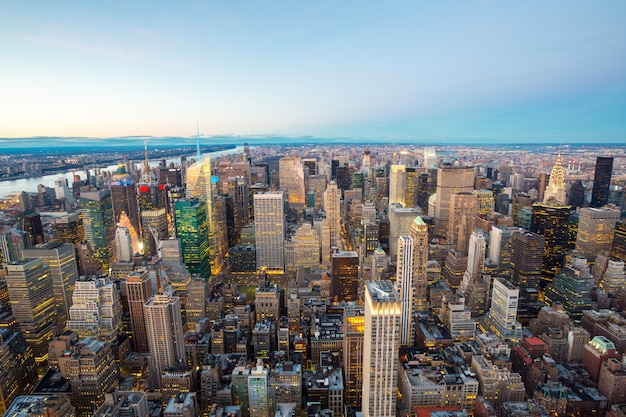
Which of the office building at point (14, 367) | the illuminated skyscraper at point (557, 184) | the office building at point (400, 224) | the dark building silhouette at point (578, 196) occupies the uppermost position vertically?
the illuminated skyscraper at point (557, 184)

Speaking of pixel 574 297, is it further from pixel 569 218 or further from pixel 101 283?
pixel 101 283

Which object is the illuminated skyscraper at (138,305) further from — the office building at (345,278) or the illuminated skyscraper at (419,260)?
the illuminated skyscraper at (419,260)

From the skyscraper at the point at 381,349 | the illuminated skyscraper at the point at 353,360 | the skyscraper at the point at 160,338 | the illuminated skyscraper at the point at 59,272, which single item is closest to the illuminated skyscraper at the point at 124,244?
the illuminated skyscraper at the point at 59,272

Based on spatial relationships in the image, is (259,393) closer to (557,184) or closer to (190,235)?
(190,235)

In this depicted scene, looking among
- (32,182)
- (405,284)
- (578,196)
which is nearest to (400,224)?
(405,284)

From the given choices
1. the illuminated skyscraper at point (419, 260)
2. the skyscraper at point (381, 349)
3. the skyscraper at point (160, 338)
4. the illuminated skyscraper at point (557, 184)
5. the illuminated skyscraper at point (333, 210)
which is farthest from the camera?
the illuminated skyscraper at point (333, 210)

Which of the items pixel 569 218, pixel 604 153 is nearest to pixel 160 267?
pixel 569 218

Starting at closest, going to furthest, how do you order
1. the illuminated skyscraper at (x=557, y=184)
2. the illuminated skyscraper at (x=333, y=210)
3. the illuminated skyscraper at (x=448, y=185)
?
the illuminated skyscraper at (x=557, y=184) < the illuminated skyscraper at (x=333, y=210) < the illuminated skyscraper at (x=448, y=185)
